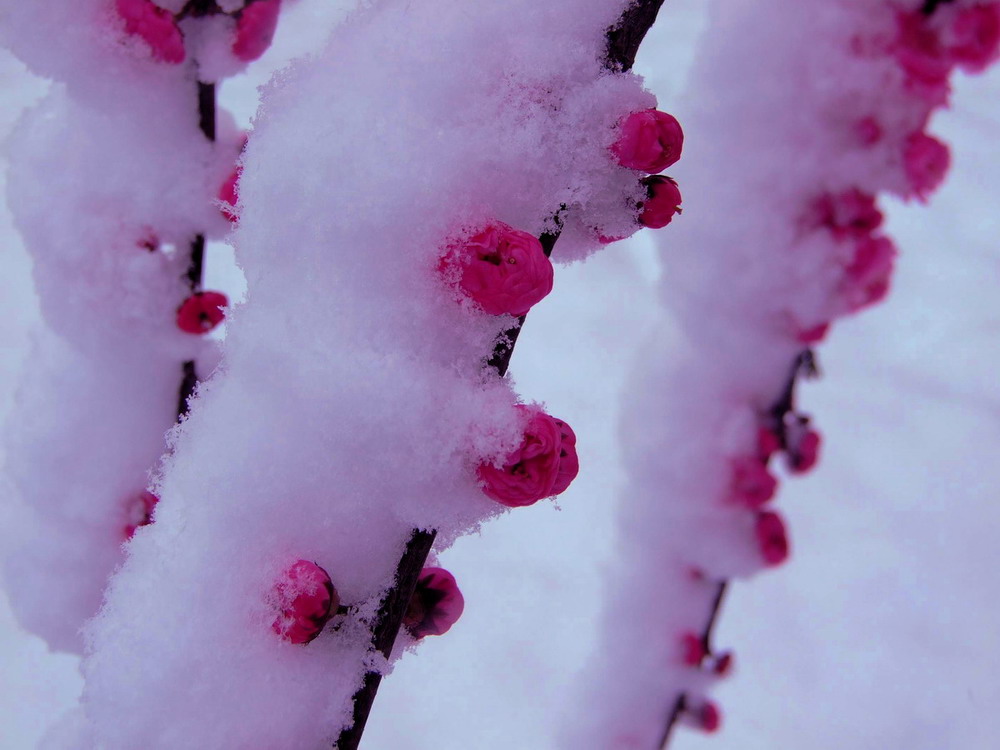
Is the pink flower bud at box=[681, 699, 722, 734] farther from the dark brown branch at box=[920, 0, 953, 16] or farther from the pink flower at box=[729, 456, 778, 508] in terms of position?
the dark brown branch at box=[920, 0, 953, 16]

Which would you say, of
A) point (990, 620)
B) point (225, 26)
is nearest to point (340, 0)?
point (225, 26)

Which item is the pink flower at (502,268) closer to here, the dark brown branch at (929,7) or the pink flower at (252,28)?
the pink flower at (252,28)

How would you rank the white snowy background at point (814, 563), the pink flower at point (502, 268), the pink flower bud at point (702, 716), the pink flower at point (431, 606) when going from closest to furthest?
1. the pink flower at point (502, 268)
2. the pink flower at point (431, 606)
3. the pink flower bud at point (702, 716)
4. the white snowy background at point (814, 563)

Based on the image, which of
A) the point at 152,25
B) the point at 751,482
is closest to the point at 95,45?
the point at 152,25

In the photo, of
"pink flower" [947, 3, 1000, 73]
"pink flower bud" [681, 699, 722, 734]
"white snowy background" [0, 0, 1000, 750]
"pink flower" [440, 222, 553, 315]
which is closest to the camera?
"pink flower" [440, 222, 553, 315]

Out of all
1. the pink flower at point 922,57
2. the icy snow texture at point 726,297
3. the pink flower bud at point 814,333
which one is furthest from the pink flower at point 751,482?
the pink flower at point 922,57

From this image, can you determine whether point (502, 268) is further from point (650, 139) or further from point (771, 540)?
point (771, 540)

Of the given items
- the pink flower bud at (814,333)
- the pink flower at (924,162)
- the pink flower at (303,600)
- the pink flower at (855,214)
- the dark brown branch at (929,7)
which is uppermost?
the dark brown branch at (929,7)

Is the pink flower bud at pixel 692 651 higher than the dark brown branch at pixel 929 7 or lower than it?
lower

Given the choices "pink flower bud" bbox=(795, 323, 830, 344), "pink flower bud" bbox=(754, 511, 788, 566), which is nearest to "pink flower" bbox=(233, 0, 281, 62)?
"pink flower bud" bbox=(795, 323, 830, 344)
